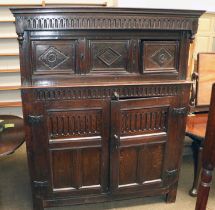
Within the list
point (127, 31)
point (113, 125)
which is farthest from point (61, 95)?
point (127, 31)

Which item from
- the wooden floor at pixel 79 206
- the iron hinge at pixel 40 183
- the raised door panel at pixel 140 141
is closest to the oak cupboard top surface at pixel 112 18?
the raised door panel at pixel 140 141

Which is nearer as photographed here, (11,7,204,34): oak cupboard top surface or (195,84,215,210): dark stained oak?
(195,84,215,210): dark stained oak

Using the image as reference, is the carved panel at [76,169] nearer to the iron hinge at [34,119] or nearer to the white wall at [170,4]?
the iron hinge at [34,119]

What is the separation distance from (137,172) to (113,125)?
16.7 inches

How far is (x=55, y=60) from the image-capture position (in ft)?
4.72

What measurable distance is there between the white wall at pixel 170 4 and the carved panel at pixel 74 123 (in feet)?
3.88

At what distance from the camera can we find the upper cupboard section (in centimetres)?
142

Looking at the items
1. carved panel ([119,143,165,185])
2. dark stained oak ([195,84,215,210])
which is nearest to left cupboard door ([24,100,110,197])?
carved panel ([119,143,165,185])

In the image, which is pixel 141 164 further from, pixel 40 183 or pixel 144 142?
pixel 40 183

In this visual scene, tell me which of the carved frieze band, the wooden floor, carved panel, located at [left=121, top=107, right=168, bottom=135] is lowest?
the wooden floor

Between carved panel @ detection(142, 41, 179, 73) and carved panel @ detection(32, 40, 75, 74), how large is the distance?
45 centimetres

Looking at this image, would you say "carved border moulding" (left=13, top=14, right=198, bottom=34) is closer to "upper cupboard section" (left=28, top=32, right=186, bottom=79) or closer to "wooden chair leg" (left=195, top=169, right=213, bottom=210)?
"upper cupboard section" (left=28, top=32, right=186, bottom=79)

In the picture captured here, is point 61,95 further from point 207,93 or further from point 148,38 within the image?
point 207,93

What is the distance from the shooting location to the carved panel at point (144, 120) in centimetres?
159
